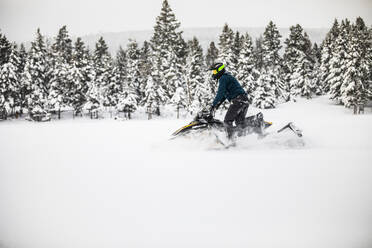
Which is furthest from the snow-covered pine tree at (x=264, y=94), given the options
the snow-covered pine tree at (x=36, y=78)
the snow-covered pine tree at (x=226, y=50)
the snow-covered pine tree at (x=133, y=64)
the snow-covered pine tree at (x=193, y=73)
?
the snow-covered pine tree at (x=36, y=78)

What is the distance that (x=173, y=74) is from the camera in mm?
30641

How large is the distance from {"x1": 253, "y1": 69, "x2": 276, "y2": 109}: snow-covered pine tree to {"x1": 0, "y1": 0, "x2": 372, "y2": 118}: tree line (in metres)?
0.15

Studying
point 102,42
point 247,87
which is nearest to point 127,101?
point 102,42

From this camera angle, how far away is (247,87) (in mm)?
34625

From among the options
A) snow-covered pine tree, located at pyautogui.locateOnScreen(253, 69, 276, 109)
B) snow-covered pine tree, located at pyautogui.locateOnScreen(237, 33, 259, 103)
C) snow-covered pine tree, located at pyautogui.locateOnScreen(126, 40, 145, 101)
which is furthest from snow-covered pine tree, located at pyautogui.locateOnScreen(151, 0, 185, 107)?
snow-covered pine tree, located at pyautogui.locateOnScreen(253, 69, 276, 109)

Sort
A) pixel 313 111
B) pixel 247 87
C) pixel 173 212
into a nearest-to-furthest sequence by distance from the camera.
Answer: pixel 173 212 < pixel 313 111 < pixel 247 87

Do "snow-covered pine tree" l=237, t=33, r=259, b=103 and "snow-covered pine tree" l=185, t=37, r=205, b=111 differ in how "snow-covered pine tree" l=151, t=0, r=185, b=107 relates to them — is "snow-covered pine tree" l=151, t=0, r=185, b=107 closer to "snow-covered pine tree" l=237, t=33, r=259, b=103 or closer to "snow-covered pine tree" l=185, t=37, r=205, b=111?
A: "snow-covered pine tree" l=185, t=37, r=205, b=111

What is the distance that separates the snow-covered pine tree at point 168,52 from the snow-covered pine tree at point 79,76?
13.2 meters

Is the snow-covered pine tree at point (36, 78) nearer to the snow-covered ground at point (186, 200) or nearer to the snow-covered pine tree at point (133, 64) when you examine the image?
the snow-covered pine tree at point (133, 64)

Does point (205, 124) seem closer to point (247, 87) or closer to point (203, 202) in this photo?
point (203, 202)

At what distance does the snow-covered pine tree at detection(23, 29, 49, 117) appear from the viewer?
101ft

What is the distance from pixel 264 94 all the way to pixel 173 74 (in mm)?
14366

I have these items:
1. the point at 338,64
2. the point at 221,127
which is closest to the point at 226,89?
the point at 221,127

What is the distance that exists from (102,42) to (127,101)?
15.3 meters
